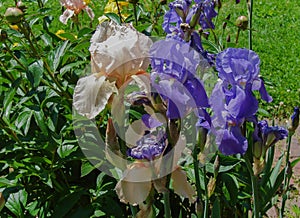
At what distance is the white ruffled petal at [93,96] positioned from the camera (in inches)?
47.4

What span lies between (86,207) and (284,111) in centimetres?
248

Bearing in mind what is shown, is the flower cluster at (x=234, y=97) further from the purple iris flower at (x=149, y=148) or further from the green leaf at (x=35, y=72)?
the green leaf at (x=35, y=72)

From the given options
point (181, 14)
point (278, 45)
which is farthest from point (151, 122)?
point (278, 45)

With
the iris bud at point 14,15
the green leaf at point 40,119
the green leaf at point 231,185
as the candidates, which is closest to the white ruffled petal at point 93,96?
the iris bud at point 14,15

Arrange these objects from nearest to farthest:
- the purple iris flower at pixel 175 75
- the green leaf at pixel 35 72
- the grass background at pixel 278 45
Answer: the purple iris flower at pixel 175 75 → the green leaf at pixel 35 72 → the grass background at pixel 278 45

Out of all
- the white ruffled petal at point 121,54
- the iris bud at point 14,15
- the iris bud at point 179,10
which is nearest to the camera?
the white ruffled petal at point 121,54

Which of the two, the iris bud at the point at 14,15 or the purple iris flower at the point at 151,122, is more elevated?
the iris bud at the point at 14,15

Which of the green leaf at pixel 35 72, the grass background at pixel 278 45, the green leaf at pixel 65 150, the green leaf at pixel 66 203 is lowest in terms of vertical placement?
the grass background at pixel 278 45

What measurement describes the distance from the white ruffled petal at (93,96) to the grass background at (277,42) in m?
2.81

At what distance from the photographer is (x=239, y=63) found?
48.3 inches

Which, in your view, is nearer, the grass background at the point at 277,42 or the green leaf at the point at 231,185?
the green leaf at the point at 231,185

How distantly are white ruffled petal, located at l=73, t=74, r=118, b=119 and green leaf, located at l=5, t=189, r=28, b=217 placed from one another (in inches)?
33.7

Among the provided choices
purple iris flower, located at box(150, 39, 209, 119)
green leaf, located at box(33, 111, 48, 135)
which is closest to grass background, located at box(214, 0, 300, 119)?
green leaf, located at box(33, 111, 48, 135)

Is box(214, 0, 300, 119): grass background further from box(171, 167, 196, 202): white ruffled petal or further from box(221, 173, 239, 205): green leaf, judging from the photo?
box(171, 167, 196, 202): white ruffled petal
